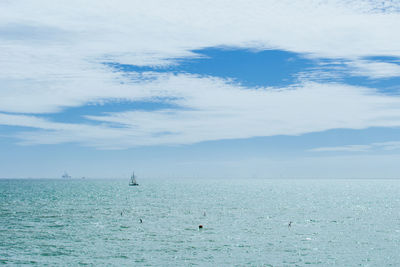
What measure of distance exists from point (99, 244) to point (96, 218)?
36995 millimetres

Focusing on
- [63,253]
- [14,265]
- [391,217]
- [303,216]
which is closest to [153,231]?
[63,253]

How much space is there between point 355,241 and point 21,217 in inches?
3065

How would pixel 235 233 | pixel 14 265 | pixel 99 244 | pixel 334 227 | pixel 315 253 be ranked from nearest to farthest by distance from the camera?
pixel 14 265, pixel 315 253, pixel 99 244, pixel 235 233, pixel 334 227

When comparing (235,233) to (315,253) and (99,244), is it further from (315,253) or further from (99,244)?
(99,244)

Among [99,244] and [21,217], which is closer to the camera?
[99,244]

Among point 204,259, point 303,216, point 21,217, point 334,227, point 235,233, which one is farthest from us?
point 303,216

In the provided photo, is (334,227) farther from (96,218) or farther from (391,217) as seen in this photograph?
(96,218)

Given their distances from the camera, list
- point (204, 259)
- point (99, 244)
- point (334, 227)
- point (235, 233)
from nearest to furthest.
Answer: point (204, 259) < point (99, 244) < point (235, 233) < point (334, 227)

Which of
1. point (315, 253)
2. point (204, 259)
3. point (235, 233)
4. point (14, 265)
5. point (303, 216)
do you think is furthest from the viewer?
point (303, 216)

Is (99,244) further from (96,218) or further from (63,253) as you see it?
(96,218)

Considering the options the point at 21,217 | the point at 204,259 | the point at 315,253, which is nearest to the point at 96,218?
the point at 21,217

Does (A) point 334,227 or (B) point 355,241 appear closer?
(B) point 355,241

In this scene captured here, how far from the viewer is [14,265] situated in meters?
56.3

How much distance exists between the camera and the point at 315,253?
65.0m
